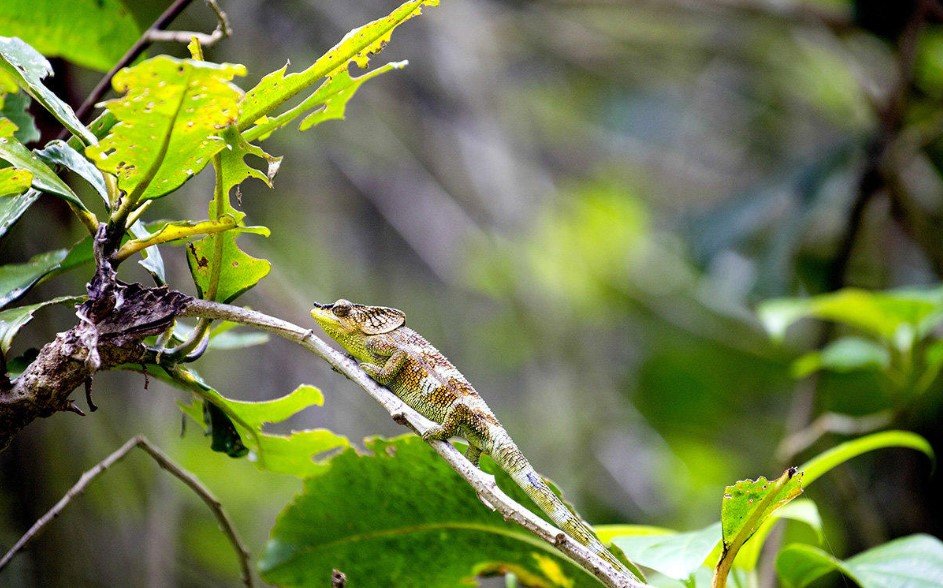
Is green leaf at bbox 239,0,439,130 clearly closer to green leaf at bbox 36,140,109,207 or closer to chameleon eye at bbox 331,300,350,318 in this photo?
green leaf at bbox 36,140,109,207

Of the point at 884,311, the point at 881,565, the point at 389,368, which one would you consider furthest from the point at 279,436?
the point at 884,311

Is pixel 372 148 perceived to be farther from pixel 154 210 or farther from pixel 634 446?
pixel 634 446

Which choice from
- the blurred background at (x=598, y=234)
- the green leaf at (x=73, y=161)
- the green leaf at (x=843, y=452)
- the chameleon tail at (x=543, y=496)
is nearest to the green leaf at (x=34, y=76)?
A: the green leaf at (x=73, y=161)

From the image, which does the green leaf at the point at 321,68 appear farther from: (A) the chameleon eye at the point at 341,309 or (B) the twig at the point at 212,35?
(A) the chameleon eye at the point at 341,309

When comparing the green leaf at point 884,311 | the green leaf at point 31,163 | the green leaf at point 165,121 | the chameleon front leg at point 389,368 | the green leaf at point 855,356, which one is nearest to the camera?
the green leaf at point 165,121

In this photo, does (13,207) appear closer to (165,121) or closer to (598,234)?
(165,121)
